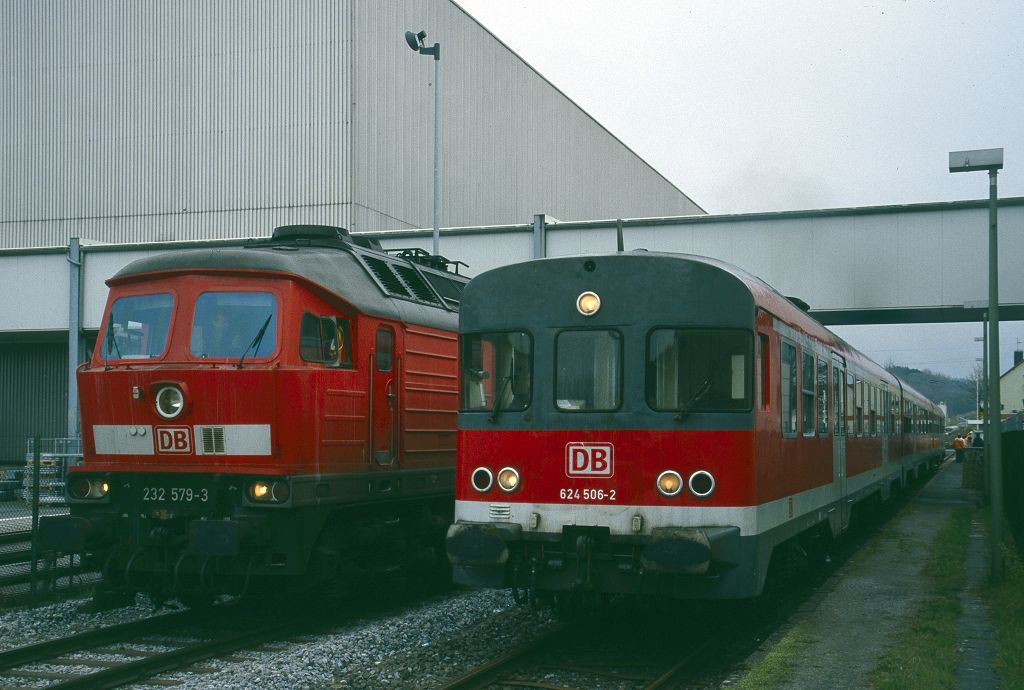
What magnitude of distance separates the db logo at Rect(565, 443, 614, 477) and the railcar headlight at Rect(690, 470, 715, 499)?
616 millimetres

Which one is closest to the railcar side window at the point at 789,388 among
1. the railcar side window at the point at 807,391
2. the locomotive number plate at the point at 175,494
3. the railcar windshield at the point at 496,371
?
the railcar side window at the point at 807,391

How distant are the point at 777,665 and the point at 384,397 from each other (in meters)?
4.76

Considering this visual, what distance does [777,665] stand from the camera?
8281 millimetres

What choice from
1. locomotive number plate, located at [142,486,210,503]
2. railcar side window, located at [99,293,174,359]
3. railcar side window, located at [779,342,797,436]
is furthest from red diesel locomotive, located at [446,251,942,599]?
railcar side window, located at [99,293,174,359]

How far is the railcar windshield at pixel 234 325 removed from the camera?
9961 millimetres

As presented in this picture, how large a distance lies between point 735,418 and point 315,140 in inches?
941

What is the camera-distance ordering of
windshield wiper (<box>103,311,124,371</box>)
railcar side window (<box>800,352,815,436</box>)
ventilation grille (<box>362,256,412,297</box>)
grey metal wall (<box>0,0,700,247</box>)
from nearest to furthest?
windshield wiper (<box>103,311,124,371</box>) → railcar side window (<box>800,352,815,436</box>) → ventilation grille (<box>362,256,412,297</box>) → grey metal wall (<box>0,0,700,247</box>)

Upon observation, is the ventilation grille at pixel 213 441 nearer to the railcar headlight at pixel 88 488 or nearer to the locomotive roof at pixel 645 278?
the railcar headlight at pixel 88 488

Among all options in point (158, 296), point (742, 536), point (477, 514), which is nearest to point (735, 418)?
point (742, 536)

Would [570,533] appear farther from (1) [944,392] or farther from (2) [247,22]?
(1) [944,392]

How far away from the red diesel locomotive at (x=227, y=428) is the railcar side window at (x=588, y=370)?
7.98ft

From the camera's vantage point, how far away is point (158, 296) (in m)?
10.3

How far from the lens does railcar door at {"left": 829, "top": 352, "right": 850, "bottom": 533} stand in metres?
13.2

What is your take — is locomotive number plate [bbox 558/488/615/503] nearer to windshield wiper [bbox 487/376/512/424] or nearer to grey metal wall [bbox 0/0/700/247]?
windshield wiper [bbox 487/376/512/424]
